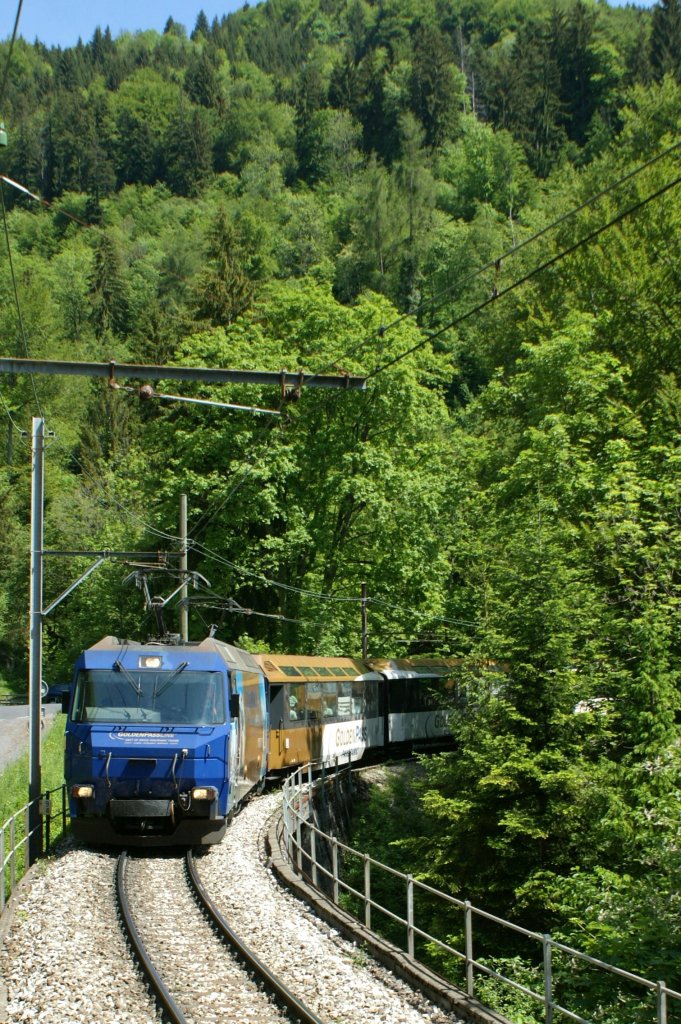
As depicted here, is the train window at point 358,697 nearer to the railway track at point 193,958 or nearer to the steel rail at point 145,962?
the railway track at point 193,958

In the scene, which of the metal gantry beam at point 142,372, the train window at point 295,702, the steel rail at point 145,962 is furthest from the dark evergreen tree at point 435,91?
the steel rail at point 145,962

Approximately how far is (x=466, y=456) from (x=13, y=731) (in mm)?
20749

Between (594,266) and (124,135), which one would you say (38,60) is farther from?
(594,266)

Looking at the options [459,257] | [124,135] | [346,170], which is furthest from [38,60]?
[459,257]

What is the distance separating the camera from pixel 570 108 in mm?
102312

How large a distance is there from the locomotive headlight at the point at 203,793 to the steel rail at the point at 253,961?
3.90 feet

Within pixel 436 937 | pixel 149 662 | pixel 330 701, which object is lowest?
pixel 436 937

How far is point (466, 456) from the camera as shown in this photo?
36781 mm

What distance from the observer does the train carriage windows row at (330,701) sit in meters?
26.7

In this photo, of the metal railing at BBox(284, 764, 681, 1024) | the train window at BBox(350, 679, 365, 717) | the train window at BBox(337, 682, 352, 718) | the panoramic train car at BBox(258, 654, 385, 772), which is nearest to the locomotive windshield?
the metal railing at BBox(284, 764, 681, 1024)

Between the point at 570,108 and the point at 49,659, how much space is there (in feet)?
241

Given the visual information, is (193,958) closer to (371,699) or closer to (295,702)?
(295,702)

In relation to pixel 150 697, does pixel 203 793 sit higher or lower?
lower

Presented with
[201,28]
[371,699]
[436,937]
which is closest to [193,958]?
[436,937]
